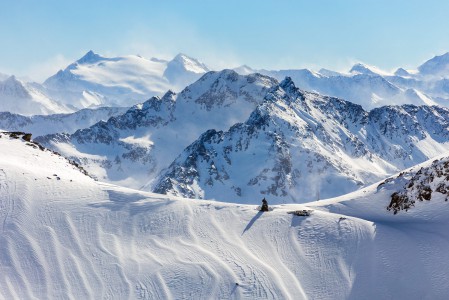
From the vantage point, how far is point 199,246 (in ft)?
107

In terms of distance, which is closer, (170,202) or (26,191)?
(26,191)

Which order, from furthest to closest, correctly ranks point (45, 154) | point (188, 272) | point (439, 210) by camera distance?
point (45, 154)
point (439, 210)
point (188, 272)

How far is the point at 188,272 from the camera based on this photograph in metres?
29.9

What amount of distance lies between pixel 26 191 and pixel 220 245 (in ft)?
46.7

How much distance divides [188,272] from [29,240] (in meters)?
9.97

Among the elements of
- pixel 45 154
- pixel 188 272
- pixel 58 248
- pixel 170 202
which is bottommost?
pixel 188 272

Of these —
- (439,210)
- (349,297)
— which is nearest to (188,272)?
(349,297)

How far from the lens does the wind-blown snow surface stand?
2853cm

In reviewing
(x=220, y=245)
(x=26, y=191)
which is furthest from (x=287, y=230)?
(x=26, y=191)

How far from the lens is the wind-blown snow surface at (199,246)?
93.6ft

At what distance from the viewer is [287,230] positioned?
34.9 m

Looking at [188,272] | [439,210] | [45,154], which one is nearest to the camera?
[188,272]

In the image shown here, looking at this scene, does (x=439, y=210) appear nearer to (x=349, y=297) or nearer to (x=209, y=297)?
(x=349, y=297)

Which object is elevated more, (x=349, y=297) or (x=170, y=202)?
(x=170, y=202)
